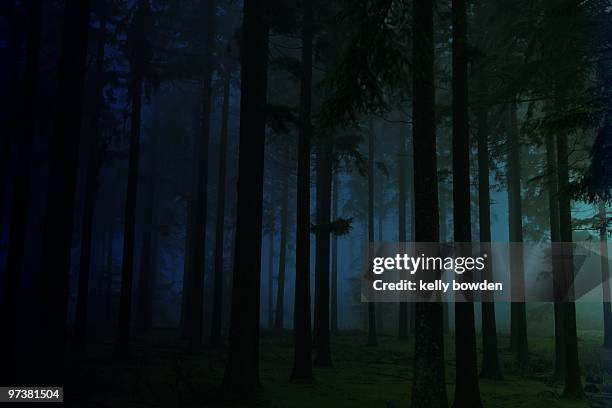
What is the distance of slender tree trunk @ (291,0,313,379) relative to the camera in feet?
46.3

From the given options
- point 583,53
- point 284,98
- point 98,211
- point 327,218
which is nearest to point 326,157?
point 327,218

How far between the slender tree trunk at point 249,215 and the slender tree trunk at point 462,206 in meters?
4.51

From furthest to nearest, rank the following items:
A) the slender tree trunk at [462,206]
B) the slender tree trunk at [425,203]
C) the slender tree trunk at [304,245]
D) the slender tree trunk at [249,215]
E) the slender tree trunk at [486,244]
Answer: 1. the slender tree trunk at [486,244]
2. the slender tree trunk at [304,245]
3. the slender tree trunk at [249,215]
4. the slender tree trunk at [462,206]
5. the slender tree trunk at [425,203]

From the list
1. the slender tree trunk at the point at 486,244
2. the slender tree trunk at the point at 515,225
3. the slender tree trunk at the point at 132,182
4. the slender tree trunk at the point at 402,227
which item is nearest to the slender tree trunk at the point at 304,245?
the slender tree trunk at the point at 486,244

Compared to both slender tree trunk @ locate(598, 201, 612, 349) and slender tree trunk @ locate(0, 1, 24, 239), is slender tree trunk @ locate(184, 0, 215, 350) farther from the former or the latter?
slender tree trunk @ locate(598, 201, 612, 349)

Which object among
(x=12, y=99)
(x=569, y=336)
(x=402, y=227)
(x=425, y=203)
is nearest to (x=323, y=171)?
(x=425, y=203)

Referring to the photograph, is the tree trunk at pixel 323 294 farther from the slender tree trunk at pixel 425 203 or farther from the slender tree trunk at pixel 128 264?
the slender tree trunk at pixel 425 203

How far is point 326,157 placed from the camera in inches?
699

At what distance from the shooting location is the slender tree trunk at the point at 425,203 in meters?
8.72

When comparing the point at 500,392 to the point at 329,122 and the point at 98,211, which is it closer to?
the point at 329,122

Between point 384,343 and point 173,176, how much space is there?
23.0 m

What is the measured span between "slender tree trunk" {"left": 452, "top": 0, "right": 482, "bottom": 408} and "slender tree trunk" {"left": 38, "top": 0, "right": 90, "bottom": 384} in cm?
847

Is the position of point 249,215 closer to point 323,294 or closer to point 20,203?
point 323,294

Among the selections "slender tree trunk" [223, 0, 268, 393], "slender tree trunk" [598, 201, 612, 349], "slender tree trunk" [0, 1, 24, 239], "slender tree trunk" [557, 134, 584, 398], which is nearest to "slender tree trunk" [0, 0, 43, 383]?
"slender tree trunk" [0, 1, 24, 239]
